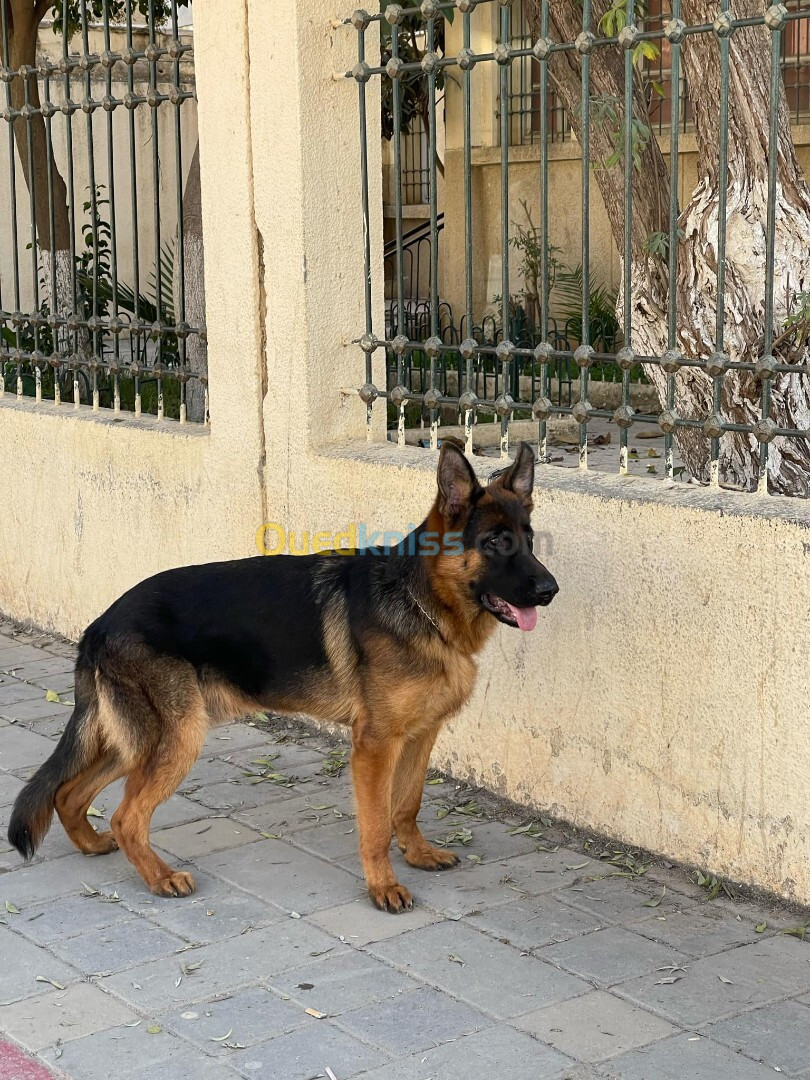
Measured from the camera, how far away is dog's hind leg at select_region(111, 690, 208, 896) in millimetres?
4539

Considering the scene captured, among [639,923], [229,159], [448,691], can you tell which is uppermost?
[229,159]

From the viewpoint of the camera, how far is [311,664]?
15.0ft

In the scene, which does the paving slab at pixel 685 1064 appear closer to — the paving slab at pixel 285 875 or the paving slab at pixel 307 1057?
the paving slab at pixel 307 1057

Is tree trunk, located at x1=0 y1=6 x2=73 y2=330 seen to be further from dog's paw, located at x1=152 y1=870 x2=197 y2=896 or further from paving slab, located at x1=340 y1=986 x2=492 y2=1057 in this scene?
paving slab, located at x1=340 y1=986 x2=492 y2=1057

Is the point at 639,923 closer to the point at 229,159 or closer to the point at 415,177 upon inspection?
the point at 229,159

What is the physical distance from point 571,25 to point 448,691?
3136mm

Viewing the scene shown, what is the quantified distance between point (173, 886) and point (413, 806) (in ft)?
2.79

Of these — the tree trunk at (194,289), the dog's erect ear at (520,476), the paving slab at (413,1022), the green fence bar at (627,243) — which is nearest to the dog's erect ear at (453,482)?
the dog's erect ear at (520,476)

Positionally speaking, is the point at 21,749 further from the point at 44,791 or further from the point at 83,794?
the point at 44,791

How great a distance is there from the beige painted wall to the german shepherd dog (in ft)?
1.87

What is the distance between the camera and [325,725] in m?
6.13

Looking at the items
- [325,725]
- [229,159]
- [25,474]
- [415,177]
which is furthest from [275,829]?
[415,177]

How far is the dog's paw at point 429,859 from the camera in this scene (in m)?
4.74

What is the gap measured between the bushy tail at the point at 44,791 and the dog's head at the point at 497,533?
1.45m
